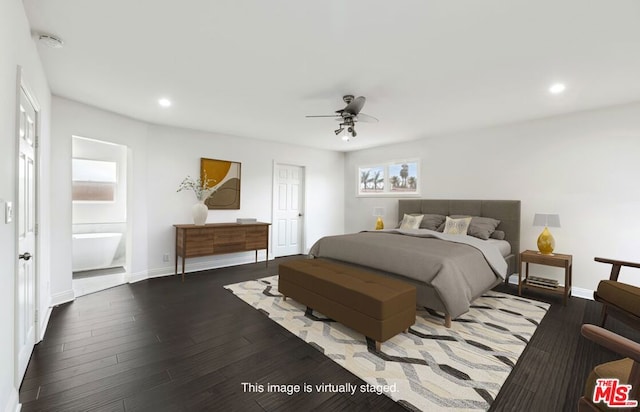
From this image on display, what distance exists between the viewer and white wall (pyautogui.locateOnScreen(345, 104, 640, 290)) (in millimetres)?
3406

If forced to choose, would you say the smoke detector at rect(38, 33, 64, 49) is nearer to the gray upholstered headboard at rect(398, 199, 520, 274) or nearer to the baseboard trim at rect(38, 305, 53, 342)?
the baseboard trim at rect(38, 305, 53, 342)

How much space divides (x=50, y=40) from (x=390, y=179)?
5.44 meters

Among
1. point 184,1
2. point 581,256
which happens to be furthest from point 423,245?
point 184,1

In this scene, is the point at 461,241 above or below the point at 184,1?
below

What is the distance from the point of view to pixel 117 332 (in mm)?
2582

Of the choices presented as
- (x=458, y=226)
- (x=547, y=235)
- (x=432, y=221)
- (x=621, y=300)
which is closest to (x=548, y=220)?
(x=547, y=235)

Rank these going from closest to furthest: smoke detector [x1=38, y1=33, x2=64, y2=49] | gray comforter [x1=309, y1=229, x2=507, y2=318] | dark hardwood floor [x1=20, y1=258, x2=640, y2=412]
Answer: dark hardwood floor [x1=20, y1=258, x2=640, y2=412] < smoke detector [x1=38, y1=33, x2=64, y2=49] < gray comforter [x1=309, y1=229, x2=507, y2=318]

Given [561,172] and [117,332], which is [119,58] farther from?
[561,172]

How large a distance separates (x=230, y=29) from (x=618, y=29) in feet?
8.98

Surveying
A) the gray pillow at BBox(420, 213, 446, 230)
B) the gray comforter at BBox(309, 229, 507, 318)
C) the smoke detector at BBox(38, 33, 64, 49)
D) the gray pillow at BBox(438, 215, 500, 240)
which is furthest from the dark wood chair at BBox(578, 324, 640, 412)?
the smoke detector at BBox(38, 33, 64, 49)

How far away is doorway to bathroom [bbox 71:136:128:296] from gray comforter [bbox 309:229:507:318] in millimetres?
3730

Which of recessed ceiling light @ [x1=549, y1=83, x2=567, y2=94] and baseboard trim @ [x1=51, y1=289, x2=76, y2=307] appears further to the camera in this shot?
baseboard trim @ [x1=51, y1=289, x2=76, y2=307]

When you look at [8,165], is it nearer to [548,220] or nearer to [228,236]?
[228,236]

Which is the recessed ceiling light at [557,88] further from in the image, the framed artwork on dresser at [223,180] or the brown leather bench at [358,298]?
the framed artwork on dresser at [223,180]
